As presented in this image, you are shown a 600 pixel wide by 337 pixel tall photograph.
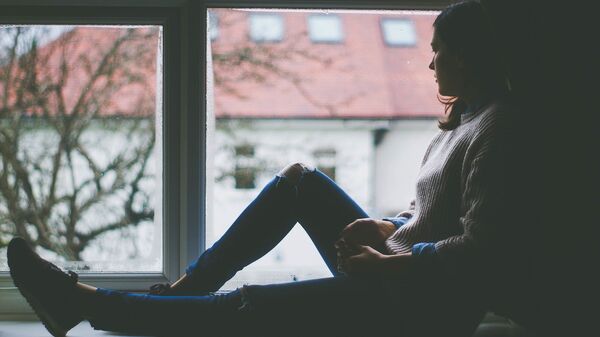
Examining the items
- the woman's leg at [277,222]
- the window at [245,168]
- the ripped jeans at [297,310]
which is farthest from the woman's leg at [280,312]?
the window at [245,168]

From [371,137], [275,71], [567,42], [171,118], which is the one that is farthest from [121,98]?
[567,42]

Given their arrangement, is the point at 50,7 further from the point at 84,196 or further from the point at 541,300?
the point at 541,300

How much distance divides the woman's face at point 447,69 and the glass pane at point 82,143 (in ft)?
2.50

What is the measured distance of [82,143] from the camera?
1.63 m

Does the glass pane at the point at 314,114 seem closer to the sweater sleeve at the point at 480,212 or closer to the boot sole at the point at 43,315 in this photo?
the boot sole at the point at 43,315

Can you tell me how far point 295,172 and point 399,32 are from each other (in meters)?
0.60

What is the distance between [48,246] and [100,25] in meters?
0.62

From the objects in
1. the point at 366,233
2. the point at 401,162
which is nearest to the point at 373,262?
the point at 366,233

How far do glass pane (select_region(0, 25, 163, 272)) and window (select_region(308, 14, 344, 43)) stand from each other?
1.41ft

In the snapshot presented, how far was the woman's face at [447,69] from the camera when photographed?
1189 mm

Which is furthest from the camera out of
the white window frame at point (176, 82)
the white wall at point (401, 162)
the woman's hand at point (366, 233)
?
the white wall at point (401, 162)

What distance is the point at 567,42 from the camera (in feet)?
4.36

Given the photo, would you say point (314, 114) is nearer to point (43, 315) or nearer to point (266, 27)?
point (266, 27)

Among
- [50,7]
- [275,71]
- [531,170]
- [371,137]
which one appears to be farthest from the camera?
[371,137]
